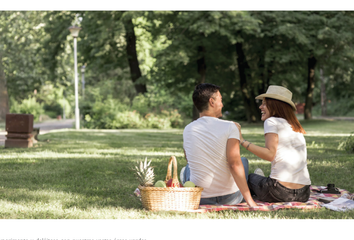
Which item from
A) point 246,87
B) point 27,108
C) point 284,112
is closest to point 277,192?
point 284,112

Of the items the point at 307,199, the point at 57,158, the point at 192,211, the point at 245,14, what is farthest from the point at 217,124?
the point at 245,14

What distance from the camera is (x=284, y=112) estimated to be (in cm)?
520

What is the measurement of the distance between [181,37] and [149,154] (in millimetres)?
14428

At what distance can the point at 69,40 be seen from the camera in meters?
30.2

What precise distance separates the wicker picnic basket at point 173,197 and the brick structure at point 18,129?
28.6 ft

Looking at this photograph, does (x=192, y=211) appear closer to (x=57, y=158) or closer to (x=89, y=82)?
(x=57, y=158)

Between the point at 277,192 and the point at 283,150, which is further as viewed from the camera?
the point at 277,192

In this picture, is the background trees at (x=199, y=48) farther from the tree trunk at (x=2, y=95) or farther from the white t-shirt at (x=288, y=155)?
the white t-shirt at (x=288, y=155)

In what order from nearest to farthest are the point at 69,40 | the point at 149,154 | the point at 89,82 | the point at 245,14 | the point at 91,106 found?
the point at 149,154 → the point at 245,14 → the point at 91,106 → the point at 69,40 → the point at 89,82

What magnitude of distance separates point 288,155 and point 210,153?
102 cm

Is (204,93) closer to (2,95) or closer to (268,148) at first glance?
(268,148)

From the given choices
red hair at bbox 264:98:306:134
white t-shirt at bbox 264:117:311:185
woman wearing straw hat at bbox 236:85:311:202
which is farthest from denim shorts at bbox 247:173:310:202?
red hair at bbox 264:98:306:134

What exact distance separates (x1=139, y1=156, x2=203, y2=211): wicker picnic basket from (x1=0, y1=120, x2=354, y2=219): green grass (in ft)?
0.38

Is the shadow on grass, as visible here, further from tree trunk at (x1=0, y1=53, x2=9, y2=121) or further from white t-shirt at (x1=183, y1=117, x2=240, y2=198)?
tree trunk at (x1=0, y1=53, x2=9, y2=121)
